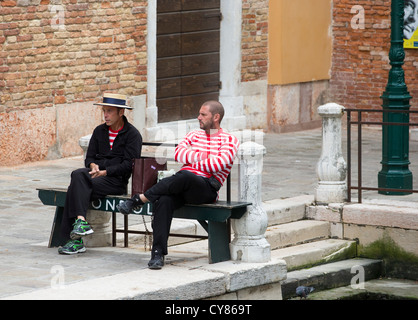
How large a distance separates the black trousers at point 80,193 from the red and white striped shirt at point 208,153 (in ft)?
2.14

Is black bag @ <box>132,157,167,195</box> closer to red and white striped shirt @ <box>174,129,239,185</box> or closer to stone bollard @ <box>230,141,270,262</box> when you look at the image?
red and white striped shirt @ <box>174,129,239,185</box>

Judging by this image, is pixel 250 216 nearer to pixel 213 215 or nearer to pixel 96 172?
pixel 213 215

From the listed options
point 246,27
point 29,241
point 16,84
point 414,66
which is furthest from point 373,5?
point 29,241

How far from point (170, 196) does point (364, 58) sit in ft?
30.2

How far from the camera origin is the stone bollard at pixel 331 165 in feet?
31.2

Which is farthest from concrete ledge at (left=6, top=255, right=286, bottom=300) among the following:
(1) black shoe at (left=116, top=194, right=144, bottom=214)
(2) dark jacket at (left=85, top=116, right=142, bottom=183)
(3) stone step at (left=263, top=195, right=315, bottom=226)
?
(3) stone step at (left=263, top=195, right=315, bottom=226)

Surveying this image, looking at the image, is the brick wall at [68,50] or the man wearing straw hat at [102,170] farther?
the brick wall at [68,50]

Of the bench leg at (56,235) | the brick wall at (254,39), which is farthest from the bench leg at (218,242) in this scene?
the brick wall at (254,39)

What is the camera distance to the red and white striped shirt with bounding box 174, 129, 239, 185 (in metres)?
7.10

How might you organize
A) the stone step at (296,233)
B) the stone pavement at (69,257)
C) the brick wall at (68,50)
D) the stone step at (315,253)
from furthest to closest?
the brick wall at (68,50) → the stone step at (296,233) → the stone step at (315,253) → the stone pavement at (69,257)

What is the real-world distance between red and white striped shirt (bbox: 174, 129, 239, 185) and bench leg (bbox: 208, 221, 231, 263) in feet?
1.08

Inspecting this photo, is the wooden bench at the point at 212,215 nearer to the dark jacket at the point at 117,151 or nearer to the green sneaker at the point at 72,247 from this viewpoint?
the green sneaker at the point at 72,247
